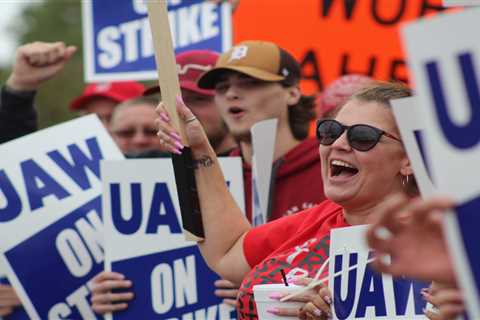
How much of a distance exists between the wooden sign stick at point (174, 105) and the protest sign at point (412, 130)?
88 centimetres

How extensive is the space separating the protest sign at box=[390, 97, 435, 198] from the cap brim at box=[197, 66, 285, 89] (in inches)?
68.4

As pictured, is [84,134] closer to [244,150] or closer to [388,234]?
[244,150]

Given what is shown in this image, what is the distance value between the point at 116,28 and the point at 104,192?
223 cm

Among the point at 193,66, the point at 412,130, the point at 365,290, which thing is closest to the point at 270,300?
the point at 365,290

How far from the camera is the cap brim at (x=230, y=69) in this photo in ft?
15.0

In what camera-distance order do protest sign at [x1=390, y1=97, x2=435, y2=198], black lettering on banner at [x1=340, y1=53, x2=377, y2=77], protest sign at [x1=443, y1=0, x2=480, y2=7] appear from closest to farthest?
protest sign at [x1=390, y1=97, x2=435, y2=198] → protest sign at [x1=443, y1=0, x2=480, y2=7] → black lettering on banner at [x1=340, y1=53, x2=377, y2=77]

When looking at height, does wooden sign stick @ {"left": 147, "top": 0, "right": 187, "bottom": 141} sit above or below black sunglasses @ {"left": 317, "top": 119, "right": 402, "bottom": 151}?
above

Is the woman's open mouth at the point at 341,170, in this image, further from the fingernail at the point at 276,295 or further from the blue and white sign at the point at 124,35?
the blue and white sign at the point at 124,35

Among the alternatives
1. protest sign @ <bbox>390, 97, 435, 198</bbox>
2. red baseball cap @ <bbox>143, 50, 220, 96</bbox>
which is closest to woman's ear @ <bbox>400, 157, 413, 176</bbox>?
protest sign @ <bbox>390, 97, 435, 198</bbox>

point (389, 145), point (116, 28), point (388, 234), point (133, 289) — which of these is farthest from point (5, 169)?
point (388, 234)

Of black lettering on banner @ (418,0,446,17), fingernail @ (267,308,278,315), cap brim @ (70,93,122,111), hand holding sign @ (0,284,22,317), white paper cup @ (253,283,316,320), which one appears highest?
black lettering on banner @ (418,0,446,17)

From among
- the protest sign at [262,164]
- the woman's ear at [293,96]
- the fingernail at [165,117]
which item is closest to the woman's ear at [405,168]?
the fingernail at [165,117]

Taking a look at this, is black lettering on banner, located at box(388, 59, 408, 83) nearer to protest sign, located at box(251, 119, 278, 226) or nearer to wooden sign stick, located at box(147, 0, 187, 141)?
protest sign, located at box(251, 119, 278, 226)

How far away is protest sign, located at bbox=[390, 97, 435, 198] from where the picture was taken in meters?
2.84
